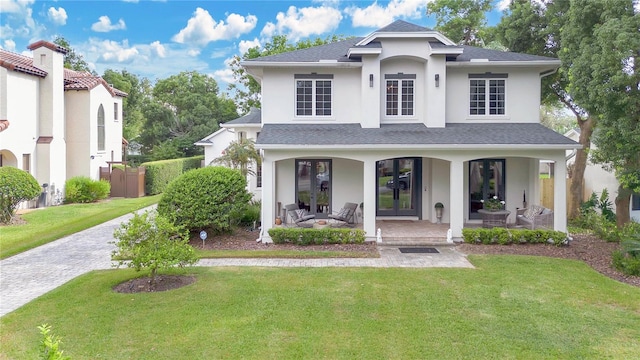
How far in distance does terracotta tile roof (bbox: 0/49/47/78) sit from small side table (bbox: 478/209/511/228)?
22.1 m

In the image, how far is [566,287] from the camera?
9594mm

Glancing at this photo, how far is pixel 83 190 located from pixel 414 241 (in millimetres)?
20199

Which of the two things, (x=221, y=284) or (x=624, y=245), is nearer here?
(x=221, y=284)

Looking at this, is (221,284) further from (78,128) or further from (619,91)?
(78,128)

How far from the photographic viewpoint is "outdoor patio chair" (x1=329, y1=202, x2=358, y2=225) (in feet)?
50.2

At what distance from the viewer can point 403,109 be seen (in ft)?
55.2

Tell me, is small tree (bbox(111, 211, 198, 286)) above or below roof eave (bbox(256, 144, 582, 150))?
below

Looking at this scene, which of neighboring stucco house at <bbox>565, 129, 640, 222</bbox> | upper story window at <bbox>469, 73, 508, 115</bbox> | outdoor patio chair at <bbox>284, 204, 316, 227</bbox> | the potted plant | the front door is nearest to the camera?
outdoor patio chair at <bbox>284, 204, 316, 227</bbox>

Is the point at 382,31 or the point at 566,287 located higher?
the point at 382,31

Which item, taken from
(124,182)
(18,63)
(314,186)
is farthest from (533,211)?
(124,182)

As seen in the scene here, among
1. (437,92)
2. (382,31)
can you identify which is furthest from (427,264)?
(382,31)

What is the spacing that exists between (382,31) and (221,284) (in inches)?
440

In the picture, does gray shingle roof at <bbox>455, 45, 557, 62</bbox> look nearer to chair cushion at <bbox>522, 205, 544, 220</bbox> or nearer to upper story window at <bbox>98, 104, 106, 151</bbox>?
chair cushion at <bbox>522, 205, 544, 220</bbox>

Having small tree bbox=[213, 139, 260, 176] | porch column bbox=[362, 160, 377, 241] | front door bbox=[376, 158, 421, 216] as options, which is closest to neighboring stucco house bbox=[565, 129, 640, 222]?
front door bbox=[376, 158, 421, 216]
